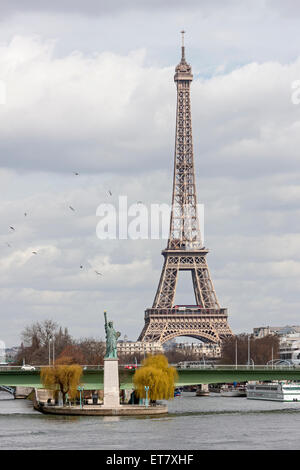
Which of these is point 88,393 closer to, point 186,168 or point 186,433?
point 186,433

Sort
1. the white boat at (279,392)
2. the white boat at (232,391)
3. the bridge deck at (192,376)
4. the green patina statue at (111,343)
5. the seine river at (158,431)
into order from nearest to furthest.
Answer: the seine river at (158,431), the green patina statue at (111,343), the bridge deck at (192,376), the white boat at (279,392), the white boat at (232,391)

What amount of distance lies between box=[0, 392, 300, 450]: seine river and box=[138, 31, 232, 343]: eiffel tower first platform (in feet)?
206

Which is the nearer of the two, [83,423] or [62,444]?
[62,444]

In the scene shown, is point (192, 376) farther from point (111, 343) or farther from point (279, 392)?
point (279, 392)

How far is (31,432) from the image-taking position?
181 ft

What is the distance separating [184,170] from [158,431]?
264 feet

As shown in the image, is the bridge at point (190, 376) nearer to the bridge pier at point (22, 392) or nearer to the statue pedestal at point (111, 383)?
the statue pedestal at point (111, 383)

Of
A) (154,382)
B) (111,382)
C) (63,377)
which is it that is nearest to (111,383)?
Result: (111,382)

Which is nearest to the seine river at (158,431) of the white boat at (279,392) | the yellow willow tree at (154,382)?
the yellow willow tree at (154,382)

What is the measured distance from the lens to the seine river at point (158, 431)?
49.7 m
